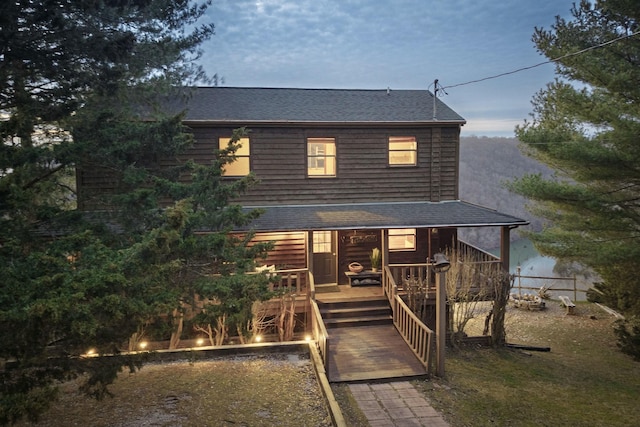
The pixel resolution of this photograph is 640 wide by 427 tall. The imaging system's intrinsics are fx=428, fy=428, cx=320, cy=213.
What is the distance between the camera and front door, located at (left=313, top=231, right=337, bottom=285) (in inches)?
536

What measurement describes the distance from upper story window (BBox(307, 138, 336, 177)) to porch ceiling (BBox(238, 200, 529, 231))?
49.5 inches

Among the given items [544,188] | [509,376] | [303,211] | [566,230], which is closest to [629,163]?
[544,188]

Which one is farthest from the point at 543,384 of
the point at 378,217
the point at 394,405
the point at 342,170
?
the point at 342,170

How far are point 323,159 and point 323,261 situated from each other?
340 centimetres

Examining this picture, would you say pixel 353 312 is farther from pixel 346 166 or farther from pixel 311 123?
pixel 311 123

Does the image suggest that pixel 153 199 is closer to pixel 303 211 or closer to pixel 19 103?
pixel 19 103

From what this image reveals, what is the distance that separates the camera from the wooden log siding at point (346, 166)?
1284cm

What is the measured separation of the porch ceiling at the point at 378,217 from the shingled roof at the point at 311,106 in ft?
8.51

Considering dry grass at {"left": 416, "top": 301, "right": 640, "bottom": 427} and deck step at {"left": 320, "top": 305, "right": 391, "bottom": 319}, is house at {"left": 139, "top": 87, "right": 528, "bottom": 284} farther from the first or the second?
dry grass at {"left": 416, "top": 301, "right": 640, "bottom": 427}

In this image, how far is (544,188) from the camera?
1120cm

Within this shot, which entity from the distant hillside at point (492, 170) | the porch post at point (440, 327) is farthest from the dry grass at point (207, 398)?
the distant hillside at point (492, 170)

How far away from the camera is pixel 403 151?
1403 centimetres

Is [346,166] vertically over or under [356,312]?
over

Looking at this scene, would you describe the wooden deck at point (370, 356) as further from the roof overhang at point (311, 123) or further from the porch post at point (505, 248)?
the roof overhang at point (311, 123)
